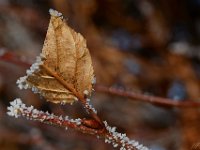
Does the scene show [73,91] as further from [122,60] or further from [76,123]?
[122,60]

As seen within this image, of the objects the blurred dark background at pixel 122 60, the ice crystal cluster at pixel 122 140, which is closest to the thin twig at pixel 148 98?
the ice crystal cluster at pixel 122 140

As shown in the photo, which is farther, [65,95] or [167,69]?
[167,69]

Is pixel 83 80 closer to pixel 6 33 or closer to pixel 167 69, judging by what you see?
pixel 167 69

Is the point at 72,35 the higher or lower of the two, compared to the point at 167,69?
lower

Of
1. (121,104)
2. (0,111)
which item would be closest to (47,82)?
(121,104)

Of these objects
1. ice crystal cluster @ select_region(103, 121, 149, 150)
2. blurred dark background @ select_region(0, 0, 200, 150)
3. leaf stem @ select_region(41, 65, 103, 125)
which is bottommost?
ice crystal cluster @ select_region(103, 121, 149, 150)

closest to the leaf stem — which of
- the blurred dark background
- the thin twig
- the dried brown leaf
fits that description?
the dried brown leaf

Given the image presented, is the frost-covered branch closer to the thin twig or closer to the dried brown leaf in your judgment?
the dried brown leaf
